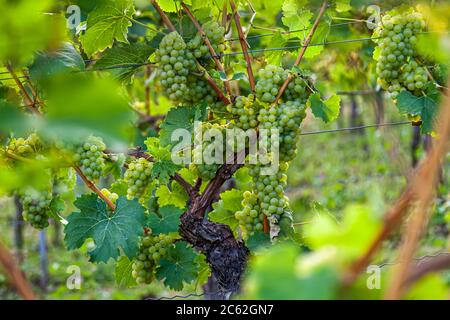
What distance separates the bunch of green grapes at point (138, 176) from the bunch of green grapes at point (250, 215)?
282mm

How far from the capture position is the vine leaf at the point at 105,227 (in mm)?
1537

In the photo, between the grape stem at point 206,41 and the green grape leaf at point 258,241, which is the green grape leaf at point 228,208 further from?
the grape stem at point 206,41

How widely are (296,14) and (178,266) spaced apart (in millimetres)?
823

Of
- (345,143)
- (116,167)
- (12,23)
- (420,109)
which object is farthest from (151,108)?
(345,143)

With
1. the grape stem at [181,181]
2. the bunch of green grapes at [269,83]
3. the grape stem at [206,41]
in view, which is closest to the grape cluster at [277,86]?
the bunch of green grapes at [269,83]

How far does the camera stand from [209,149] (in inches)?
65.3

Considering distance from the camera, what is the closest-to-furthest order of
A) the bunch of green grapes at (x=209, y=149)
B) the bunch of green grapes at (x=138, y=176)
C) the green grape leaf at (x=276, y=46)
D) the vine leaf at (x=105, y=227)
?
the vine leaf at (x=105, y=227) → the bunch of green grapes at (x=209, y=149) → the bunch of green grapes at (x=138, y=176) → the green grape leaf at (x=276, y=46)

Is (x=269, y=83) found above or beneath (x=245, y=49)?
beneath

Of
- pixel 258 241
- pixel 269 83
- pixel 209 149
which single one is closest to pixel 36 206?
pixel 209 149

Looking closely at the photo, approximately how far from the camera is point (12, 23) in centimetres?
48

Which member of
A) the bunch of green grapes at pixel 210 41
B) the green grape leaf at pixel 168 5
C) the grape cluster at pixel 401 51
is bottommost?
the grape cluster at pixel 401 51

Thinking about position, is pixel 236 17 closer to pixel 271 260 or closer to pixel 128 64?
pixel 128 64

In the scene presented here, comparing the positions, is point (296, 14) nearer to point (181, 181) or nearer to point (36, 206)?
point (181, 181)
